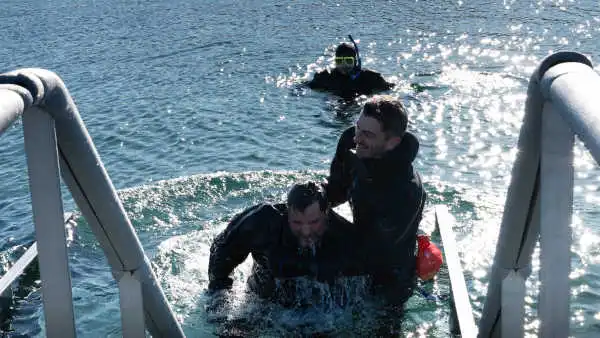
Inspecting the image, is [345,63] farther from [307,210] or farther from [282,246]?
[307,210]

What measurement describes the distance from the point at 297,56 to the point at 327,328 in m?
15.0

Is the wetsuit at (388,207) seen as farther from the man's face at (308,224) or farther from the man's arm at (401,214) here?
the man's face at (308,224)

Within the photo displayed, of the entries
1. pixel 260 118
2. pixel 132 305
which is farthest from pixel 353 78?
pixel 132 305

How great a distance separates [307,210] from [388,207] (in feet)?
2.67

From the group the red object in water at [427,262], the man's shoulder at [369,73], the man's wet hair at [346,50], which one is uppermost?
the red object in water at [427,262]

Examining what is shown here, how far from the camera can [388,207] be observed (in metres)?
6.23

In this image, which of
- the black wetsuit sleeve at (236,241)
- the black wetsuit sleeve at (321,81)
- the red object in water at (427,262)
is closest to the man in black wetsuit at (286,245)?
the black wetsuit sleeve at (236,241)

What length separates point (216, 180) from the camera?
1160cm

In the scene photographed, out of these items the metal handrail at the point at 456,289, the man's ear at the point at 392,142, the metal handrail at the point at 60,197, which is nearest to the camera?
the metal handrail at the point at 60,197

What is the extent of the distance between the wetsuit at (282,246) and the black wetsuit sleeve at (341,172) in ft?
1.83

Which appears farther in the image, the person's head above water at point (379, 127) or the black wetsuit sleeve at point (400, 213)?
the black wetsuit sleeve at point (400, 213)

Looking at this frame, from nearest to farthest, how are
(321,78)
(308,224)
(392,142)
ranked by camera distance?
(308,224), (392,142), (321,78)

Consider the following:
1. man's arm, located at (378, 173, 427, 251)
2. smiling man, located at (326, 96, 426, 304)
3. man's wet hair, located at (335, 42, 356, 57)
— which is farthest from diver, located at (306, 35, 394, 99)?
man's arm, located at (378, 173, 427, 251)

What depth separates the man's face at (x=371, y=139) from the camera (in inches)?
241
